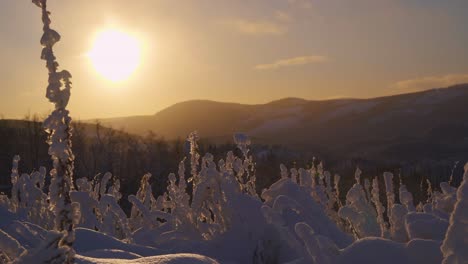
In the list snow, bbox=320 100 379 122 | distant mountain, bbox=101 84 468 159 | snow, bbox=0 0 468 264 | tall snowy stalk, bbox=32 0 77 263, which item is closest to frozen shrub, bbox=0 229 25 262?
snow, bbox=0 0 468 264

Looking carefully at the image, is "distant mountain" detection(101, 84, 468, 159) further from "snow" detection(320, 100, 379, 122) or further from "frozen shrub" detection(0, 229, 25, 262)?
"frozen shrub" detection(0, 229, 25, 262)

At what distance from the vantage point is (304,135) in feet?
360

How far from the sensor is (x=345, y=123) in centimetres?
11138

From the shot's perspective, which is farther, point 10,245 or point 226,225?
point 226,225

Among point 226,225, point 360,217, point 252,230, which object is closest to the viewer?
point 360,217

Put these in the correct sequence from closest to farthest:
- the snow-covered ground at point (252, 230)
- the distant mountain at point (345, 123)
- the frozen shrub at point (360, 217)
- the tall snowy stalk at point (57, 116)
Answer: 1. the tall snowy stalk at point (57, 116)
2. the snow-covered ground at point (252, 230)
3. the frozen shrub at point (360, 217)
4. the distant mountain at point (345, 123)

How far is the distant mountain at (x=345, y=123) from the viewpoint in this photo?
246 feet

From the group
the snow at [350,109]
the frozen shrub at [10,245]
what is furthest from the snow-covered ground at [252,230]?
the snow at [350,109]

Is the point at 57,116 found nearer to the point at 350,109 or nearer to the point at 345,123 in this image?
the point at 345,123

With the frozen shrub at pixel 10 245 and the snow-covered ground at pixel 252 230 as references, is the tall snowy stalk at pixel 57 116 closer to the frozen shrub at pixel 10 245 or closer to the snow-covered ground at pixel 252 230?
the snow-covered ground at pixel 252 230

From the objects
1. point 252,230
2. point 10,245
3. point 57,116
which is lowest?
point 252,230

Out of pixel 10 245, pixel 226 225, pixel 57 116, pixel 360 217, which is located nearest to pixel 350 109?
pixel 226 225

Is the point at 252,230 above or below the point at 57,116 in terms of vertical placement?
below

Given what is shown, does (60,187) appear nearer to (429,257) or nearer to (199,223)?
(429,257)
